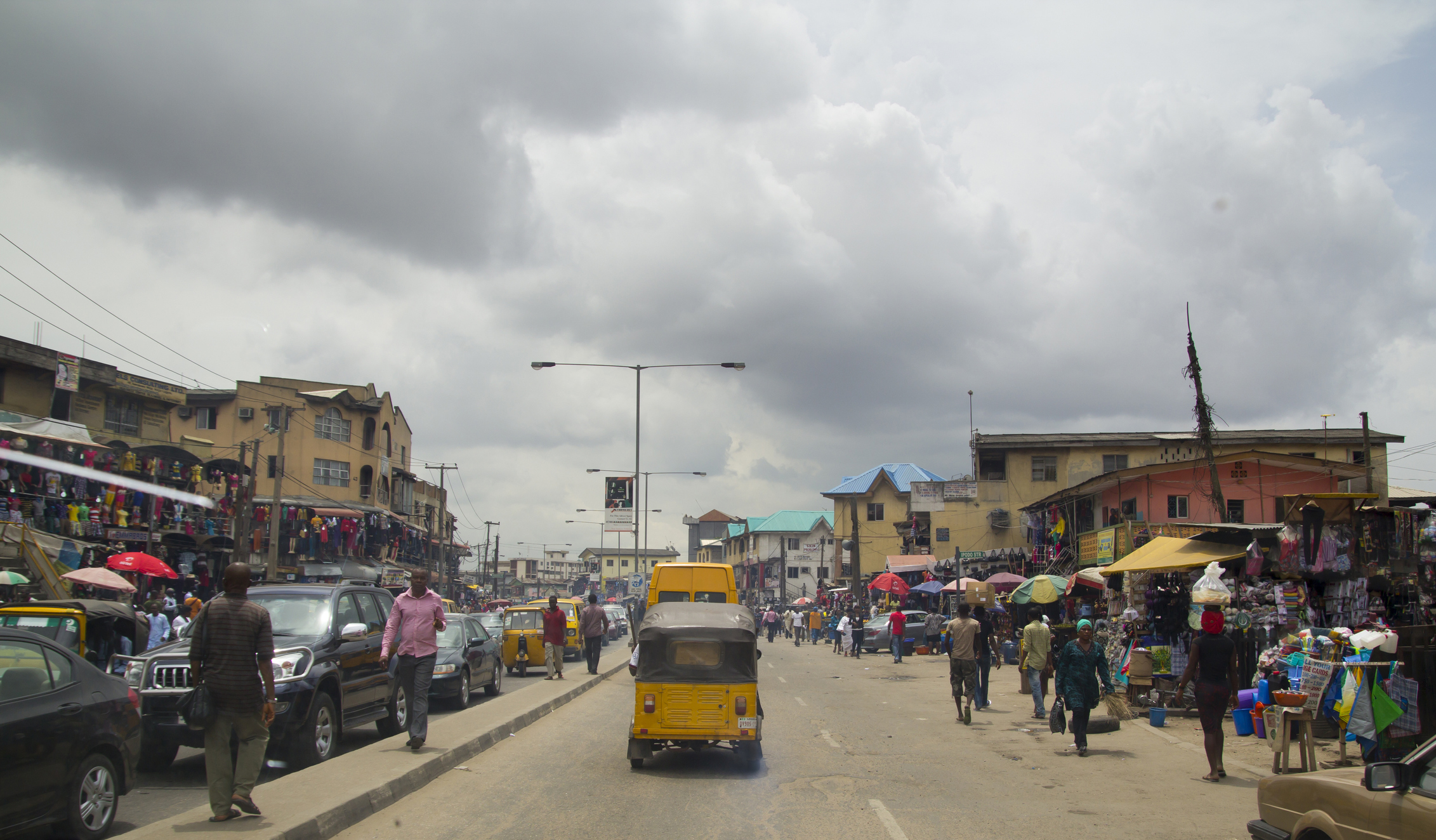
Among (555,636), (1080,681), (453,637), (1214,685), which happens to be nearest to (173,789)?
(453,637)

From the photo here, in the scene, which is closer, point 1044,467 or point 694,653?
point 694,653

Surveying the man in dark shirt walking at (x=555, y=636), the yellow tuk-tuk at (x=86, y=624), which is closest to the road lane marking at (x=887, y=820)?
the yellow tuk-tuk at (x=86, y=624)

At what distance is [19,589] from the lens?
67.0 feet

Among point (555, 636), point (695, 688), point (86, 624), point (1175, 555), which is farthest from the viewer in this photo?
point (555, 636)

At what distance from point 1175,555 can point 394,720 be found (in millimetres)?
11927

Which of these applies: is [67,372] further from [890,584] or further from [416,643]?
[416,643]

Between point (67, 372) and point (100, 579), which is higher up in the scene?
point (67, 372)

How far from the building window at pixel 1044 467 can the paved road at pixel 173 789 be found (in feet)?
144

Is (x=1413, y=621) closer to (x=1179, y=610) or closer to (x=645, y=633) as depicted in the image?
(x=1179, y=610)

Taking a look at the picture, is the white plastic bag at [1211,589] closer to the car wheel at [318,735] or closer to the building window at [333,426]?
the car wheel at [318,735]

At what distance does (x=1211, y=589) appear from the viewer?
12.5m

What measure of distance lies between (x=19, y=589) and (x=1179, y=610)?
23163 millimetres

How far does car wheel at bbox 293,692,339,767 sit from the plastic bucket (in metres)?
10.8

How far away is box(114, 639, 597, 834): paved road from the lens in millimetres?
7820
